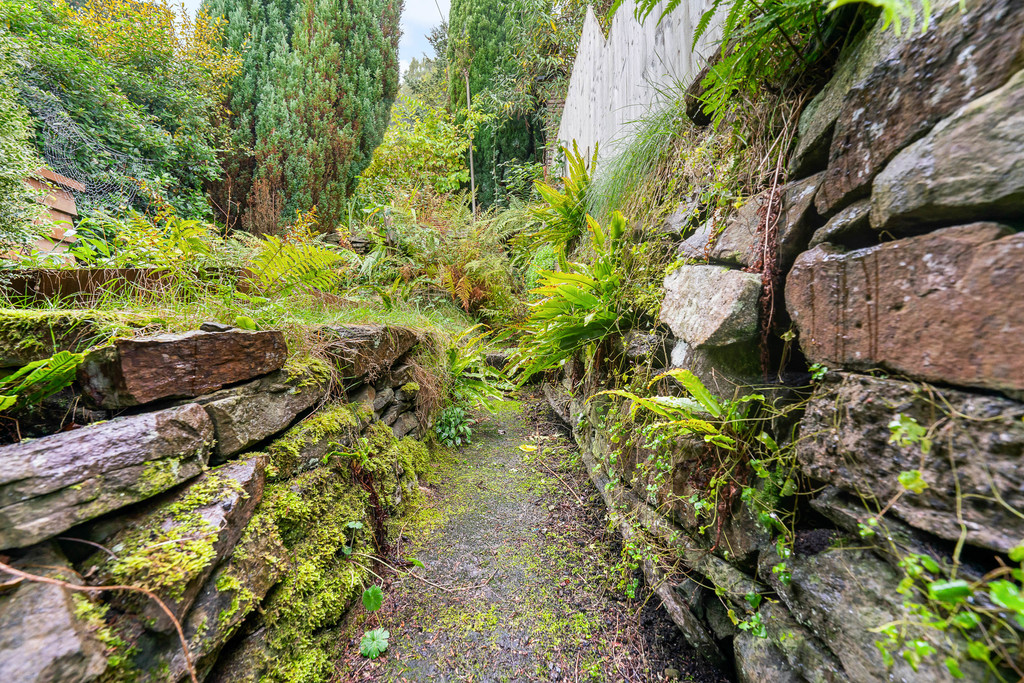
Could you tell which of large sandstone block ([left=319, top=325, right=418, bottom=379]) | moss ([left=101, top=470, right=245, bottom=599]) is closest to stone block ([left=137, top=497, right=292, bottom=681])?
moss ([left=101, top=470, right=245, bottom=599])

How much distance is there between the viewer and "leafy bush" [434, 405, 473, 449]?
3.11 metres

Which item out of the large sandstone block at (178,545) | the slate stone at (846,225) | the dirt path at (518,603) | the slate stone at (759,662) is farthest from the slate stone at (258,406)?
the slate stone at (846,225)

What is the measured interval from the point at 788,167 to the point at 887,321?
1.92 feet

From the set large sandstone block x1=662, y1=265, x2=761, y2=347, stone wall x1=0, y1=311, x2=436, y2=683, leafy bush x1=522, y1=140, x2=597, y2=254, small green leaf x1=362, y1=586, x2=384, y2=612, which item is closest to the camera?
stone wall x1=0, y1=311, x2=436, y2=683

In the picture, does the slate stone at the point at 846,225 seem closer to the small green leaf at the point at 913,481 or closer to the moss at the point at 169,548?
the small green leaf at the point at 913,481

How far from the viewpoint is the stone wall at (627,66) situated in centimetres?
182

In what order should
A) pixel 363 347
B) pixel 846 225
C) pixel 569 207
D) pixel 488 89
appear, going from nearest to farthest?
pixel 846 225 → pixel 363 347 → pixel 569 207 → pixel 488 89

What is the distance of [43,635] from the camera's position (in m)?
0.73

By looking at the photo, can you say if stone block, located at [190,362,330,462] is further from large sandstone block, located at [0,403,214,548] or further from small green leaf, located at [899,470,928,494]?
small green leaf, located at [899,470,928,494]

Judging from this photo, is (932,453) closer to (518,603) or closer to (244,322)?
(518,603)

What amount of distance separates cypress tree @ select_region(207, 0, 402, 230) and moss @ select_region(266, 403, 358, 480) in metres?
4.09

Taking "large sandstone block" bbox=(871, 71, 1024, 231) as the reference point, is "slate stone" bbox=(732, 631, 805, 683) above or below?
below

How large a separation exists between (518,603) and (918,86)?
81.8 inches

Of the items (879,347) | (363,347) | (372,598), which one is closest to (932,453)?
(879,347)
